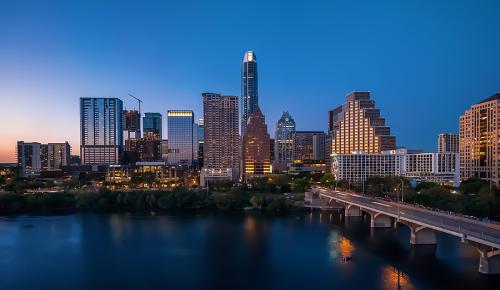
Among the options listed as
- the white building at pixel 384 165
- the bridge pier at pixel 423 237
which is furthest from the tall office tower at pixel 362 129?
the bridge pier at pixel 423 237

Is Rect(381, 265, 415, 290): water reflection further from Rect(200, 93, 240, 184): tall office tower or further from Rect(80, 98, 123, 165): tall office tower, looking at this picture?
Rect(80, 98, 123, 165): tall office tower

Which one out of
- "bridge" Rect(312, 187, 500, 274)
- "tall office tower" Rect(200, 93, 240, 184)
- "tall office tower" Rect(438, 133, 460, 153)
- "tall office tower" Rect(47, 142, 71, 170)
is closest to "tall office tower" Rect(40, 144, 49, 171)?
"tall office tower" Rect(47, 142, 71, 170)

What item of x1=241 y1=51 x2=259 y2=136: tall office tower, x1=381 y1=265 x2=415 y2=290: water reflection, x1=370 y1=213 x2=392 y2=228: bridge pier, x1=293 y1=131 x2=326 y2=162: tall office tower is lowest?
x1=381 y1=265 x2=415 y2=290: water reflection

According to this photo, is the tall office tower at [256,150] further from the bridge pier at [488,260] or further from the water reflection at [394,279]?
the bridge pier at [488,260]

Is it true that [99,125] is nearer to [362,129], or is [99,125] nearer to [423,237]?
[362,129]

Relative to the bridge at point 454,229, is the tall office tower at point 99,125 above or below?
above

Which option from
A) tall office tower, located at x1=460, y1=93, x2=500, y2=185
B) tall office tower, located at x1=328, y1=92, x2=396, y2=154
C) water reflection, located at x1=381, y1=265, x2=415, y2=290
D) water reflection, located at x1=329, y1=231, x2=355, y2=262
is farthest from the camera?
Answer: tall office tower, located at x1=328, y1=92, x2=396, y2=154
